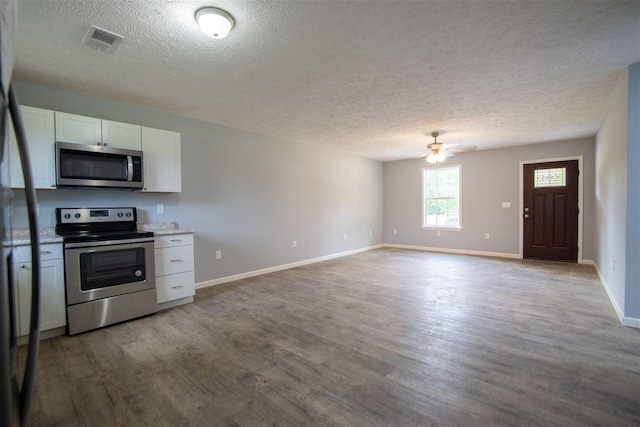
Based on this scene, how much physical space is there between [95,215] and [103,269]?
0.71 meters

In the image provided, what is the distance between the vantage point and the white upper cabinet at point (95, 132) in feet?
9.58

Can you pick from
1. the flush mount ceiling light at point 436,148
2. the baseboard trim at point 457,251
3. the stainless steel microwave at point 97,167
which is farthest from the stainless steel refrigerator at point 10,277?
the baseboard trim at point 457,251

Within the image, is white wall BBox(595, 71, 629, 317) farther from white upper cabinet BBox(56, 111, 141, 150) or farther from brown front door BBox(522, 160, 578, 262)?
white upper cabinet BBox(56, 111, 141, 150)

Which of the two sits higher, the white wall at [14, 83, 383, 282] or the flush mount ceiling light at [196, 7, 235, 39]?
the flush mount ceiling light at [196, 7, 235, 39]

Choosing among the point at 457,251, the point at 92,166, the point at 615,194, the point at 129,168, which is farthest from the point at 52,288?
the point at 457,251

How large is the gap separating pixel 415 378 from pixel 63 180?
11.8 ft

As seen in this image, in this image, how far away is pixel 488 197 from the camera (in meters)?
6.75

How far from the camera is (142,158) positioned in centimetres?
337

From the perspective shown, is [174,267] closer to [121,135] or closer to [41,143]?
[121,135]

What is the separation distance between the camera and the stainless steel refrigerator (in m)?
0.48

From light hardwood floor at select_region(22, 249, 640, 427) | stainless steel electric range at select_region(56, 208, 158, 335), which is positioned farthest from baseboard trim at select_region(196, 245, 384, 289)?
stainless steel electric range at select_region(56, 208, 158, 335)

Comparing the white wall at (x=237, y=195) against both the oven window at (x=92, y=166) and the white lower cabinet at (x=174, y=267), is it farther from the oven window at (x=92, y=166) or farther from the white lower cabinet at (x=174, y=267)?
the white lower cabinet at (x=174, y=267)

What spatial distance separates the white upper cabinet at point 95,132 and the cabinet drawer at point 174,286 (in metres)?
1.57

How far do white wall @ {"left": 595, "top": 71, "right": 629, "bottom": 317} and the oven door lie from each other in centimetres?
491
